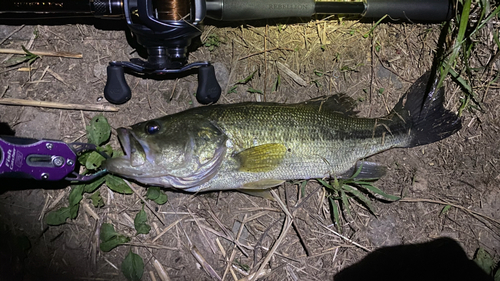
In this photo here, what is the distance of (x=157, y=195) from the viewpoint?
2.88 meters

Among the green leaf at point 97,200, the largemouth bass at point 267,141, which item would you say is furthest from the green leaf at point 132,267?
the largemouth bass at point 267,141

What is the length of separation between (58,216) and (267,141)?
1995 millimetres

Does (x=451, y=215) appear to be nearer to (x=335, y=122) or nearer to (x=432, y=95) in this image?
(x=432, y=95)

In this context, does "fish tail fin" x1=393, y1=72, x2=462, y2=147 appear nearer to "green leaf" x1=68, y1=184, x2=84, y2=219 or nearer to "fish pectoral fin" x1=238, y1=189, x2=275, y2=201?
"fish pectoral fin" x1=238, y1=189, x2=275, y2=201

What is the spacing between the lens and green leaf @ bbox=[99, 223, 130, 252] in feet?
9.30

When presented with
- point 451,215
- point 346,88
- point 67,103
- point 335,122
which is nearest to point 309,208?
point 335,122

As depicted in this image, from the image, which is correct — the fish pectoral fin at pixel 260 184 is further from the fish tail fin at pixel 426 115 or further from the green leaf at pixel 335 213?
the fish tail fin at pixel 426 115

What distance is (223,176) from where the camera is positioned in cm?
260

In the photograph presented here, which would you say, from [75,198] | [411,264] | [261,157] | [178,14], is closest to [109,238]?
[75,198]

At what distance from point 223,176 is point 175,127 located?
1.85ft

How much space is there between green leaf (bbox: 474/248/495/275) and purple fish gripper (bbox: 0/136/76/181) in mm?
3879

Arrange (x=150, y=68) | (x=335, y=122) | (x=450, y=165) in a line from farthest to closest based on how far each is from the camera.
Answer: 1. (x=450, y=165)
2. (x=335, y=122)
3. (x=150, y=68)

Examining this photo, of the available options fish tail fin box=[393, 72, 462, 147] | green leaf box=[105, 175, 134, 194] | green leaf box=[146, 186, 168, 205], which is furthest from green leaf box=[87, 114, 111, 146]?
fish tail fin box=[393, 72, 462, 147]

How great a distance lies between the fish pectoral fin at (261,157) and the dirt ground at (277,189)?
0.59 metres
